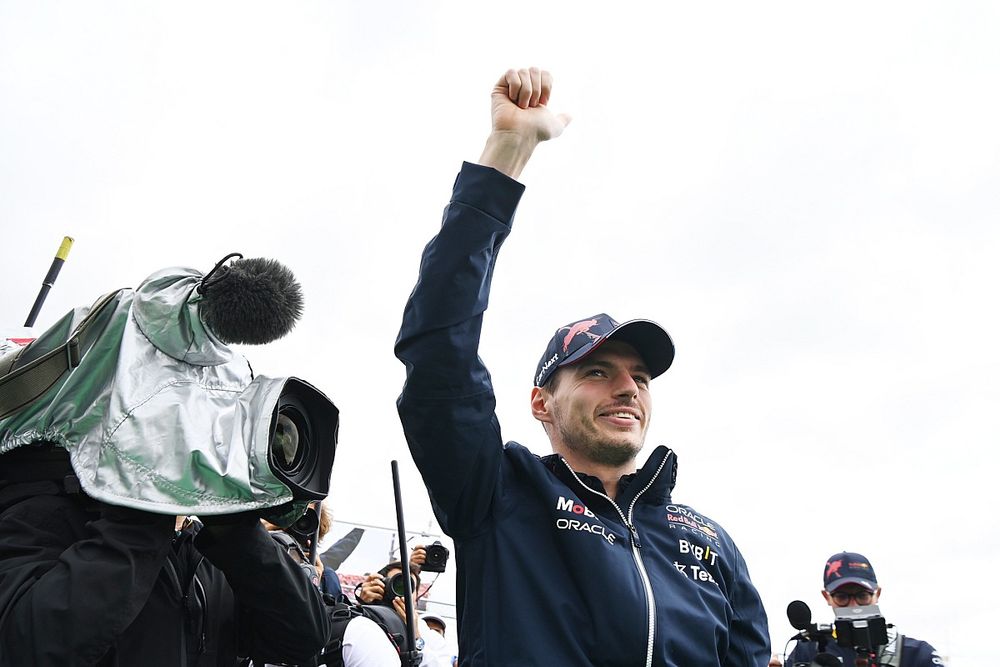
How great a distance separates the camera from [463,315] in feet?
6.08

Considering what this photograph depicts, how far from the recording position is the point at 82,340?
2.09 meters

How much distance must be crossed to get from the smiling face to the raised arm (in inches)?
17.2

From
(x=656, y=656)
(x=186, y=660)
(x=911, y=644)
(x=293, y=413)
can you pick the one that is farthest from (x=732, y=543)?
(x=911, y=644)

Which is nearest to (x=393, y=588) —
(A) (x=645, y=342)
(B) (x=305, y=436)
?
(B) (x=305, y=436)

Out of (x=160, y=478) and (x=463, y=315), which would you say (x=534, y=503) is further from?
(x=160, y=478)

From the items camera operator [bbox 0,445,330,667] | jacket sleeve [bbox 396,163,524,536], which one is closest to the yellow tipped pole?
camera operator [bbox 0,445,330,667]

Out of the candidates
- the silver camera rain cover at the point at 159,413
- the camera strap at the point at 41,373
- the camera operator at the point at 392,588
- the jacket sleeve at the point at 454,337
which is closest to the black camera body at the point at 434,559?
the camera operator at the point at 392,588

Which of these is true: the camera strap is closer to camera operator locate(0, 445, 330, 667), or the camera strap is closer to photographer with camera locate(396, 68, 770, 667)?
camera operator locate(0, 445, 330, 667)

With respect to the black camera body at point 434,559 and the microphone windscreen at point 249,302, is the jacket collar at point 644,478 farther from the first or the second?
the black camera body at point 434,559

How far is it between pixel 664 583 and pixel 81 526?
4.64 feet

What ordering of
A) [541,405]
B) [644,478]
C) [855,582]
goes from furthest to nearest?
[855,582], [541,405], [644,478]

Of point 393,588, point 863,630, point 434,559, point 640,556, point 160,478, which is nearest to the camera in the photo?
point 160,478

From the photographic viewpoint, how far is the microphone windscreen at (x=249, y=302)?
213 centimetres

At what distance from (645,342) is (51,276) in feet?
7.11
